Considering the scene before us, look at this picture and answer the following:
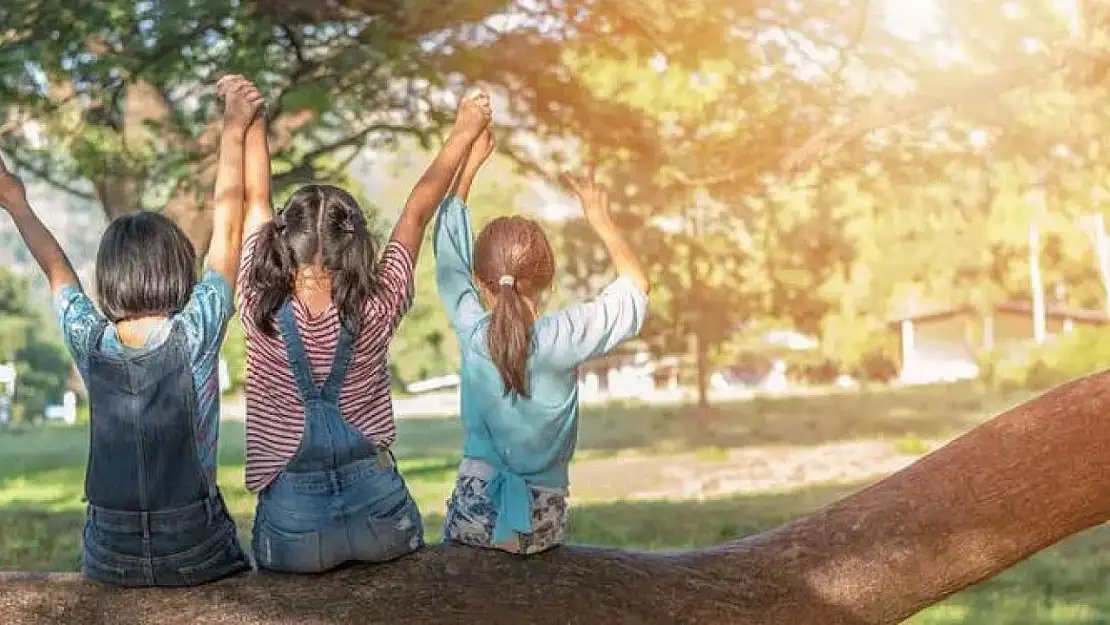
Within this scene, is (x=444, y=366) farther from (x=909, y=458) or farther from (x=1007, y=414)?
(x=1007, y=414)

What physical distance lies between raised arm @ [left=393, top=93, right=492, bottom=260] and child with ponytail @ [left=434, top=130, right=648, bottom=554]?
37mm

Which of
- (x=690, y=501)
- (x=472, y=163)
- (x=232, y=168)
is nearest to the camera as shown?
(x=232, y=168)

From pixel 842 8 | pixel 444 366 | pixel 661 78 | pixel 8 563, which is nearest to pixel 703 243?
→ pixel 661 78

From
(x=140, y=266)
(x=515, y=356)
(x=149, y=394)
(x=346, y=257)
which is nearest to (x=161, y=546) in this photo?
(x=149, y=394)

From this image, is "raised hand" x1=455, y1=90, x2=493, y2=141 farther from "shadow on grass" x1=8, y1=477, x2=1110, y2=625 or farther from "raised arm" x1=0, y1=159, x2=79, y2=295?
"shadow on grass" x1=8, y1=477, x2=1110, y2=625

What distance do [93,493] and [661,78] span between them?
13.3 m

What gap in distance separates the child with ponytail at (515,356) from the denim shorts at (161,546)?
0.47 meters

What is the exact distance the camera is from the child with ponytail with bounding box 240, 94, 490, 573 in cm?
323

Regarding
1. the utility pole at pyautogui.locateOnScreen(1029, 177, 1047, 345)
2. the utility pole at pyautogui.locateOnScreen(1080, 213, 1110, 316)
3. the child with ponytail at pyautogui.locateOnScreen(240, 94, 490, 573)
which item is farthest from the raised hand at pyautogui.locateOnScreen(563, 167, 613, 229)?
the utility pole at pyautogui.locateOnScreen(1080, 213, 1110, 316)

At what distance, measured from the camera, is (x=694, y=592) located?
3658 millimetres

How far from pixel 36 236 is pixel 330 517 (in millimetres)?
749

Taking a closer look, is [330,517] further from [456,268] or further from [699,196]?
[699,196]

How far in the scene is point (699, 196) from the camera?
685 inches

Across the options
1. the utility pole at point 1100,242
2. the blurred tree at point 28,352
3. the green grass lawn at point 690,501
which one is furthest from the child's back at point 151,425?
the blurred tree at point 28,352
